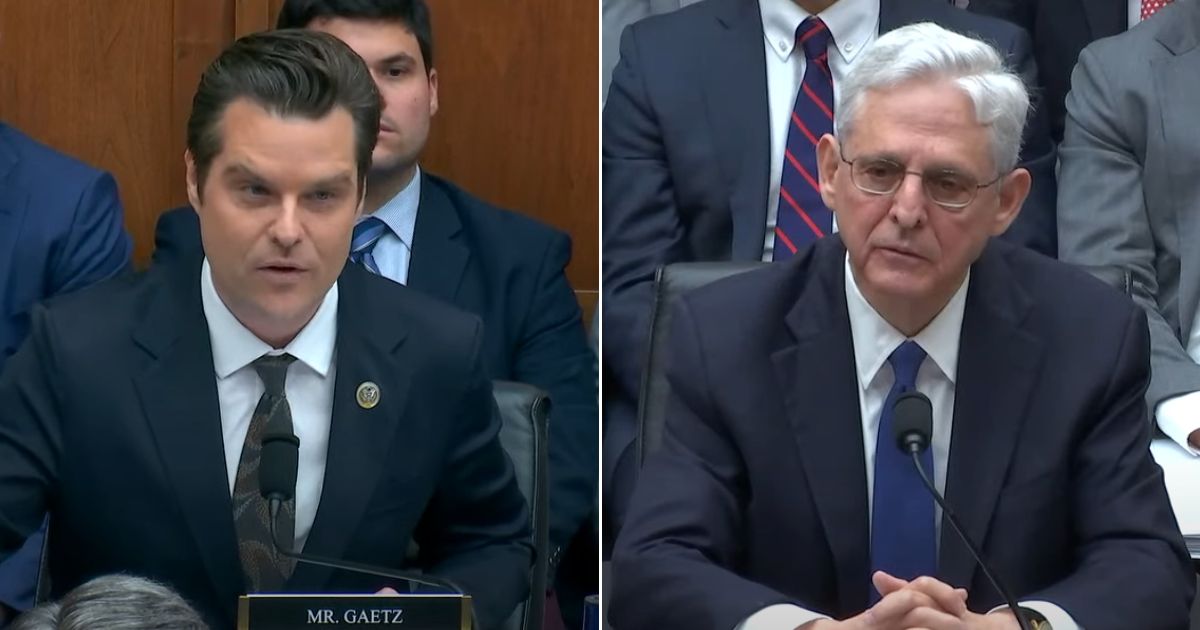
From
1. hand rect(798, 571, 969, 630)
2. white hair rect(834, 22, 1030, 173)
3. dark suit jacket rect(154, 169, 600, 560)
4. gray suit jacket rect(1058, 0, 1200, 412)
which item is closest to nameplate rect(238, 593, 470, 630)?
hand rect(798, 571, 969, 630)

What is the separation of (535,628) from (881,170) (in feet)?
2.10

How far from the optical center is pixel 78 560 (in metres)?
1.91

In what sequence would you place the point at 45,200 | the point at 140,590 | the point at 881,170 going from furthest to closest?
the point at 45,200 → the point at 881,170 → the point at 140,590

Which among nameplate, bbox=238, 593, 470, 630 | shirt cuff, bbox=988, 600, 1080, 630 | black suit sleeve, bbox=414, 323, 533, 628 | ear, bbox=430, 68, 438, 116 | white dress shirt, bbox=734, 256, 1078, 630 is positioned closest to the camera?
nameplate, bbox=238, 593, 470, 630

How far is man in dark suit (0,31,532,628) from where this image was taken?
6.19 feet

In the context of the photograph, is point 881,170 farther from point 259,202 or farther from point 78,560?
point 78,560

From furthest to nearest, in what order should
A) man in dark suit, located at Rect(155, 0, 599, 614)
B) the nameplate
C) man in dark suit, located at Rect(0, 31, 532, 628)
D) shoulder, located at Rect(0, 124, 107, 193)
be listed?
man in dark suit, located at Rect(155, 0, 599, 614), shoulder, located at Rect(0, 124, 107, 193), man in dark suit, located at Rect(0, 31, 532, 628), the nameplate

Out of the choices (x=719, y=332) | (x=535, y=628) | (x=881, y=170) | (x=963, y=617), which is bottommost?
(x=535, y=628)

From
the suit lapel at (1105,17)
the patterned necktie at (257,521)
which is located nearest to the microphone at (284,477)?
the patterned necktie at (257,521)

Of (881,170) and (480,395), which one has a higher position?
(881,170)

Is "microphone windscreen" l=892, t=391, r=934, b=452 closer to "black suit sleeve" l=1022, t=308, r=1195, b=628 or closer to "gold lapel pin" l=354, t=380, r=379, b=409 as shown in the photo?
"black suit sleeve" l=1022, t=308, r=1195, b=628

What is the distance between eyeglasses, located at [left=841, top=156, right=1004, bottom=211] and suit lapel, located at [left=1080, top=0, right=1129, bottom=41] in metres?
0.54

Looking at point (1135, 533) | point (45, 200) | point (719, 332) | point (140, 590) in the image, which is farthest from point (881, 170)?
point (45, 200)

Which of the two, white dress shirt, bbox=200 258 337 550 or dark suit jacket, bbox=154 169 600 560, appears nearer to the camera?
white dress shirt, bbox=200 258 337 550
